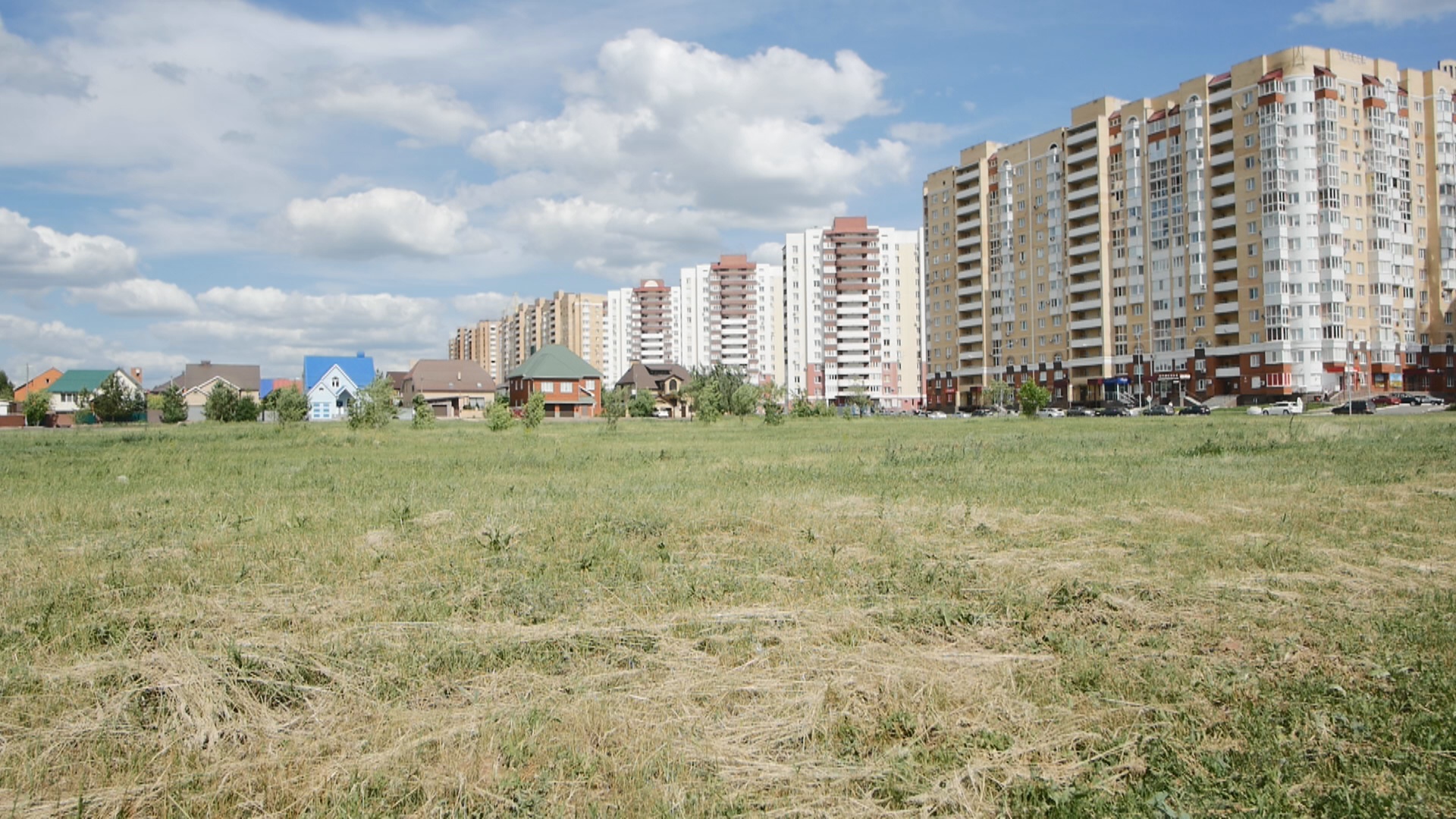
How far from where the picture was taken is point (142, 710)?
555 cm

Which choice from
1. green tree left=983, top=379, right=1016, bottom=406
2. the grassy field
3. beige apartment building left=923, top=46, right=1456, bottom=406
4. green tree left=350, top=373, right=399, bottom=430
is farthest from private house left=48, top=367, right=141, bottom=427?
beige apartment building left=923, top=46, right=1456, bottom=406

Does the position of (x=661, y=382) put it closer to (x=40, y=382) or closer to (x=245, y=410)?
(x=245, y=410)

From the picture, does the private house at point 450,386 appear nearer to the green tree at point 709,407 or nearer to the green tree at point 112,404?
the green tree at point 112,404

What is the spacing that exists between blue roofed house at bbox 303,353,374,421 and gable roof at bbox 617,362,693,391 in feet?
124

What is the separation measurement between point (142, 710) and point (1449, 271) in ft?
398

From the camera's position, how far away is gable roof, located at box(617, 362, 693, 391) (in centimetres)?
13388

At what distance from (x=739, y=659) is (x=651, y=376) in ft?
433

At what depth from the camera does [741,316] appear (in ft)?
551

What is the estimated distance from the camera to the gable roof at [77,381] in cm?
11425

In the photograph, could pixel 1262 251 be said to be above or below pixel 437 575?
above

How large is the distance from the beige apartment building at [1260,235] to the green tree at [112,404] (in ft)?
353

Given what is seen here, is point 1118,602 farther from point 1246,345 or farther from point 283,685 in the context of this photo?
point 1246,345

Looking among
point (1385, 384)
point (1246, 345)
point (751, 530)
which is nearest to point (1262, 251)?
point (1246, 345)

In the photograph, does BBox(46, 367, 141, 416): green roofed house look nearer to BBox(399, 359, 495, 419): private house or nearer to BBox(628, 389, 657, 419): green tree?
BBox(399, 359, 495, 419): private house
